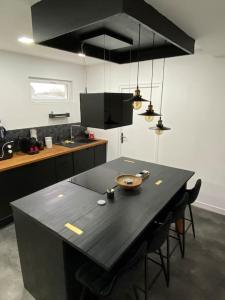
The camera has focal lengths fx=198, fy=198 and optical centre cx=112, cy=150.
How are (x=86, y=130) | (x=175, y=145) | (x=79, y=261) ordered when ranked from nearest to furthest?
(x=79, y=261)
(x=175, y=145)
(x=86, y=130)

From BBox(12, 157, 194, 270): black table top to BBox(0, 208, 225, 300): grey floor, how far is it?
0.31m

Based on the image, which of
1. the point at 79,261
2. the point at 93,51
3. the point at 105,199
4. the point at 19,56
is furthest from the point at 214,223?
the point at 19,56

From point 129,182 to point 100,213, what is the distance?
626mm

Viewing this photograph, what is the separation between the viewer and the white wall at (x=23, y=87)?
11.1 feet

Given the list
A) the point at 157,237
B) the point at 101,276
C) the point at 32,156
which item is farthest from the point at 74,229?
the point at 32,156

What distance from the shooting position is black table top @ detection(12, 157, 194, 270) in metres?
1.44

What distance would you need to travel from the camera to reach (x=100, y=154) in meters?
4.67

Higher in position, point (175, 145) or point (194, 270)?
point (175, 145)

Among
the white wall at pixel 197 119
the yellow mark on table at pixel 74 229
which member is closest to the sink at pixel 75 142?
the white wall at pixel 197 119

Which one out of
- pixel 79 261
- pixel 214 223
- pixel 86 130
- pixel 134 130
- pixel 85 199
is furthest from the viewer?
pixel 86 130

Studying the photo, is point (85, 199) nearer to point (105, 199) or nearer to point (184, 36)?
point (105, 199)

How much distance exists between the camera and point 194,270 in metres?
2.35

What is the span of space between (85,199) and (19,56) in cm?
293

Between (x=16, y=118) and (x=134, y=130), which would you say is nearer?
(x=16, y=118)
